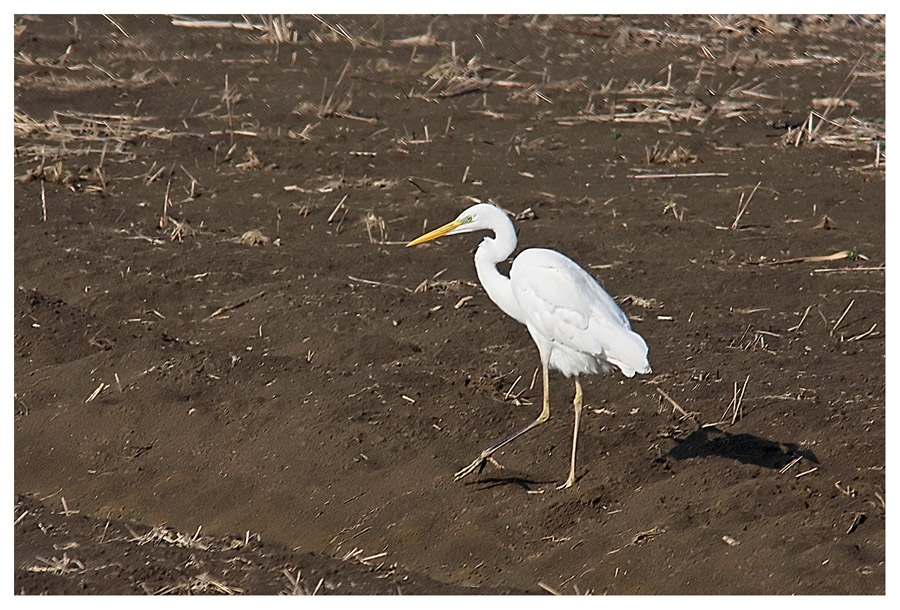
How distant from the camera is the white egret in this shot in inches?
201

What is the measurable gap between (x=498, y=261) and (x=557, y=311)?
0.45 metres

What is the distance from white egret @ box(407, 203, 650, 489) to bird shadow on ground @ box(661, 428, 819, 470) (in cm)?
53

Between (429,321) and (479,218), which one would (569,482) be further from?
(429,321)

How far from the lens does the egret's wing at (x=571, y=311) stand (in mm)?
5055

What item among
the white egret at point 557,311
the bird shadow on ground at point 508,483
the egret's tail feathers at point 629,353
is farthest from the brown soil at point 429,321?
the egret's tail feathers at point 629,353

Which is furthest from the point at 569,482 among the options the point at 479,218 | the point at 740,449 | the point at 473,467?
the point at 479,218

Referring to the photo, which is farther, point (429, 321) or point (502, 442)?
point (429, 321)

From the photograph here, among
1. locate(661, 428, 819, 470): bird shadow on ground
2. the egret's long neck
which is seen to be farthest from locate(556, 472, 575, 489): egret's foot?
the egret's long neck

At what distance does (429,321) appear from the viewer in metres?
6.67

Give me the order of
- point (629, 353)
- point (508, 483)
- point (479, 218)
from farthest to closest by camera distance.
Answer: point (479, 218) → point (508, 483) → point (629, 353)

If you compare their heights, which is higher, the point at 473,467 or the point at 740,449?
the point at 740,449

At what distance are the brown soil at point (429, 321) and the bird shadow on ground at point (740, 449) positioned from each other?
0.06 feet

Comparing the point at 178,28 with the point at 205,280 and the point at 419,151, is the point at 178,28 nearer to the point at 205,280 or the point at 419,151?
the point at 419,151

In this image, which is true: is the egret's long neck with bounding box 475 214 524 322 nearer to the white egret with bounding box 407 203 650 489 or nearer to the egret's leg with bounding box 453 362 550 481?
the white egret with bounding box 407 203 650 489
